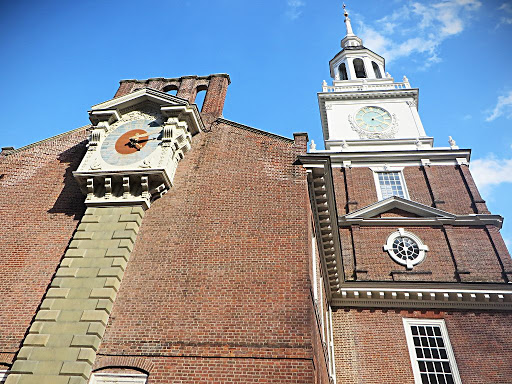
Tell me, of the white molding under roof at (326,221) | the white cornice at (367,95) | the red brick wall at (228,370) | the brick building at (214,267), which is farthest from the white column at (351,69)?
the red brick wall at (228,370)

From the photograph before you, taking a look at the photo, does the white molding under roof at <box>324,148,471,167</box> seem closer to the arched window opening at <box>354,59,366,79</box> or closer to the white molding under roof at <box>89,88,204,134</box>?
the arched window opening at <box>354,59,366,79</box>

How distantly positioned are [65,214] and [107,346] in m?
4.95

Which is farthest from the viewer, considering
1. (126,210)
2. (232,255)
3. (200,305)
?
(126,210)

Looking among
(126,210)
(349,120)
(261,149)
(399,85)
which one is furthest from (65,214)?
(399,85)

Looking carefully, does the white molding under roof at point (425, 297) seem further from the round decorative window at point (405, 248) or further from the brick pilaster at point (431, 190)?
the brick pilaster at point (431, 190)

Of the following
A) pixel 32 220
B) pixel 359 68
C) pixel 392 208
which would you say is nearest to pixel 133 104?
pixel 32 220

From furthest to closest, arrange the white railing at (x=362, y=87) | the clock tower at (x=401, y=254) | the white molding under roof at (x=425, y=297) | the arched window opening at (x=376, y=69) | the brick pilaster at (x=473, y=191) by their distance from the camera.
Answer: the arched window opening at (x=376, y=69)
the white railing at (x=362, y=87)
the brick pilaster at (x=473, y=191)
the white molding under roof at (x=425, y=297)
the clock tower at (x=401, y=254)

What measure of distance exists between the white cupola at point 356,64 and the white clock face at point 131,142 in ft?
91.4

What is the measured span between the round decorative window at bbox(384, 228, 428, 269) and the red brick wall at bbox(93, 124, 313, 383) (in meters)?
11.5

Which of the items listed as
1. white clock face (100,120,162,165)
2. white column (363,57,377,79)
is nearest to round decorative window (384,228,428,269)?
white clock face (100,120,162,165)

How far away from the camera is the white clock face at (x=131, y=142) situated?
12.6 metres

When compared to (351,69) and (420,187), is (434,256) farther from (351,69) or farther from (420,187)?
(351,69)

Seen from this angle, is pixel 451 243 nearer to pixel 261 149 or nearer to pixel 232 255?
pixel 261 149

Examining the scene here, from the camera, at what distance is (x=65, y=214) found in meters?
12.4
